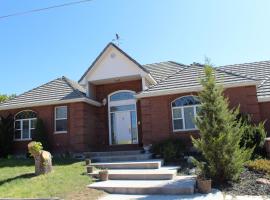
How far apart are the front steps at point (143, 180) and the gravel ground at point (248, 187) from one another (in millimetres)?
1218

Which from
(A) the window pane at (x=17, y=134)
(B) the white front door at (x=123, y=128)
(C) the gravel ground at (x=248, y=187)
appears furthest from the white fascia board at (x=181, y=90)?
(A) the window pane at (x=17, y=134)

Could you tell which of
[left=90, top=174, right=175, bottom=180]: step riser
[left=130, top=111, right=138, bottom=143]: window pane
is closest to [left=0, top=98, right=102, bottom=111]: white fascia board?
[left=130, top=111, right=138, bottom=143]: window pane

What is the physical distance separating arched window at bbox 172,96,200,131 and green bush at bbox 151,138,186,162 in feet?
5.46

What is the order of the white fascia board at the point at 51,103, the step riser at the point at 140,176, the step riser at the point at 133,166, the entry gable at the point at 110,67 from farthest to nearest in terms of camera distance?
the entry gable at the point at 110,67 < the white fascia board at the point at 51,103 < the step riser at the point at 133,166 < the step riser at the point at 140,176

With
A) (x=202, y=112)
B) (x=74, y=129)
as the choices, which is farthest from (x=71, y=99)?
(x=202, y=112)

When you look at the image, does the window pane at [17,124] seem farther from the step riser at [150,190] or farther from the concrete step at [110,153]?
the step riser at [150,190]

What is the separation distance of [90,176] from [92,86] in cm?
963

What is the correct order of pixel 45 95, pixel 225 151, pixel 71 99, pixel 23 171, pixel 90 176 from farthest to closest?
pixel 45 95 < pixel 71 99 < pixel 23 171 < pixel 90 176 < pixel 225 151

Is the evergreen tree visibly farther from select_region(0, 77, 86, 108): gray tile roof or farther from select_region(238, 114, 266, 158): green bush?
select_region(0, 77, 86, 108): gray tile roof

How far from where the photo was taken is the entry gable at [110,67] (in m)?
20.8

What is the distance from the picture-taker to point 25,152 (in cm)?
2127

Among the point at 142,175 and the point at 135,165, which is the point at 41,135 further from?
the point at 142,175

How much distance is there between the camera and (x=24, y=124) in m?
21.9

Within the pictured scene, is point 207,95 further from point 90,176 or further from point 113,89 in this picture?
point 113,89
